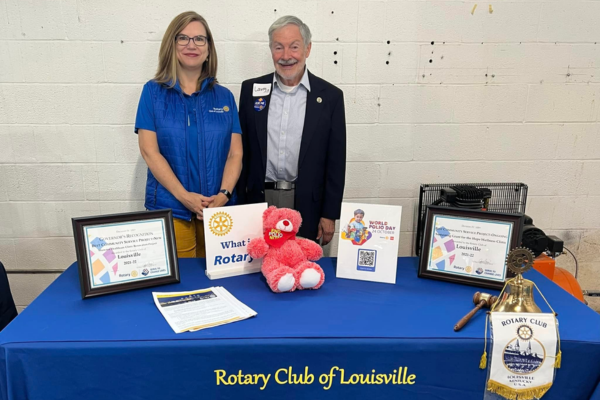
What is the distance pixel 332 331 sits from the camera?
1065 millimetres

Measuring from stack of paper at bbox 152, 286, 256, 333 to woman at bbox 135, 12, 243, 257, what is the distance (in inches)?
18.5

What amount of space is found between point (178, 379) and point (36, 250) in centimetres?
182

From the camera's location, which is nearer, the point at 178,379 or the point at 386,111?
the point at 178,379

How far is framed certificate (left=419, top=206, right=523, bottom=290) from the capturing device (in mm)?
1298

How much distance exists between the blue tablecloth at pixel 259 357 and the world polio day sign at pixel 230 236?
11.5 inches

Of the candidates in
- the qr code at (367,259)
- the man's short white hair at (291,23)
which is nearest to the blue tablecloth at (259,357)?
the qr code at (367,259)

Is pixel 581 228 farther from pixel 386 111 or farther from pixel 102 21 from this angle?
pixel 102 21

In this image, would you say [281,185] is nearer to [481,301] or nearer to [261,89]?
[261,89]

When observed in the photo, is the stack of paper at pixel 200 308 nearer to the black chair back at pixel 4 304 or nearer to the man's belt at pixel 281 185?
the black chair back at pixel 4 304

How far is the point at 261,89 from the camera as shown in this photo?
73.1 inches

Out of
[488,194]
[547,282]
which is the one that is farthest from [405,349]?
[488,194]

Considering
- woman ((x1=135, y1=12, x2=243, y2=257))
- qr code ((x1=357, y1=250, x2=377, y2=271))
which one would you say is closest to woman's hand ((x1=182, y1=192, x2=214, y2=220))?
woman ((x1=135, y1=12, x2=243, y2=257))

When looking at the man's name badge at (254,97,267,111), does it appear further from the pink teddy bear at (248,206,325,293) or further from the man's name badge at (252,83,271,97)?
the pink teddy bear at (248,206,325,293)

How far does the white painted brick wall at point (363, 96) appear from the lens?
2.11 m
